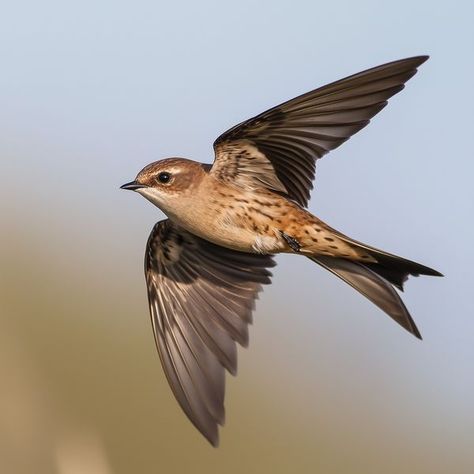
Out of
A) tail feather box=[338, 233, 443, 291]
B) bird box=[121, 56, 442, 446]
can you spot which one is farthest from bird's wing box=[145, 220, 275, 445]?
tail feather box=[338, 233, 443, 291]

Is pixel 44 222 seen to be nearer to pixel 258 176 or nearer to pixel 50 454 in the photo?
pixel 50 454

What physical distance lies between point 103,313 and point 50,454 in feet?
12.3

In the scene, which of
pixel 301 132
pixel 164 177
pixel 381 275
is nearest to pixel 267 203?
pixel 301 132

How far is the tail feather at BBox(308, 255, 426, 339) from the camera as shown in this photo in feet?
19.0

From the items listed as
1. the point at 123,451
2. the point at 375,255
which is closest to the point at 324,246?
the point at 375,255

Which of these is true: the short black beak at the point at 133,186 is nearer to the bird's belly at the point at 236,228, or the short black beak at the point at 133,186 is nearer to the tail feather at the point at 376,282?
the bird's belly at the point at 236,228

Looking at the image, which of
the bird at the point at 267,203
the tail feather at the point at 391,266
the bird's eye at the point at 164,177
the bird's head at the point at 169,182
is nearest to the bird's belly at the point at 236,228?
the bird at the point at 267,203

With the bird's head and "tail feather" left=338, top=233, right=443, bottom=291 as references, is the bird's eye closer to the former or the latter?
the bird's head

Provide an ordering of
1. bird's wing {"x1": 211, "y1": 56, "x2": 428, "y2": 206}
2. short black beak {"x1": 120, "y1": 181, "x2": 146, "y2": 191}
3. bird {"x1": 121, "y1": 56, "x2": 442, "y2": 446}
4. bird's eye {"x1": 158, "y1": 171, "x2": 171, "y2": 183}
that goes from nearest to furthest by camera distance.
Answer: bird's wing {"x1": 211, "y1": 56, "x2": 428, "y2": 206}, bird {"x1": 121, "y1": 56, "x2": 442, "y2": 446}, short black beak {"x1": 120, "y1": 181, "x2": 146, "y2": 191}, bird's eye {"x1": 158, "y1": 171, "x2": 171, "y2": 183}

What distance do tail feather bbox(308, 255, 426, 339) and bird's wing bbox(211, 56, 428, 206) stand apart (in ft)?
1.15

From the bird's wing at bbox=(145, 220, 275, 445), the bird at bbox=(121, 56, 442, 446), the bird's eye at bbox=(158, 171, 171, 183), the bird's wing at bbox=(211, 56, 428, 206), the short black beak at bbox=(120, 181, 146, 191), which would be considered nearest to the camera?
the bird's wing at bbox=(211, 56, 428, 206)

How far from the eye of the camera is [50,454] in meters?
6.93

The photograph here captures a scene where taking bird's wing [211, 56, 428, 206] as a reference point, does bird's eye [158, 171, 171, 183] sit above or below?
below

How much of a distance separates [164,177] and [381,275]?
1097mm
